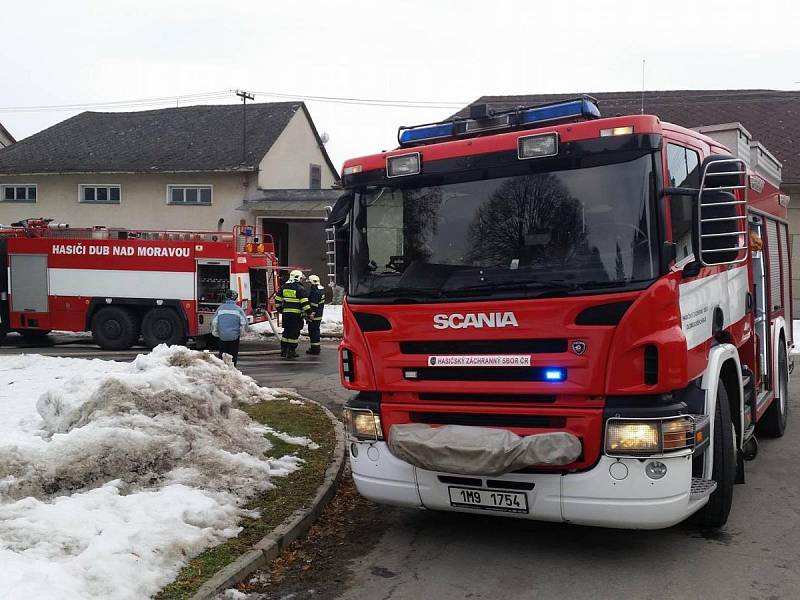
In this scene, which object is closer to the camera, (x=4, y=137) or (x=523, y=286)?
(x=523, y=286)

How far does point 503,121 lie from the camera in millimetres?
5500

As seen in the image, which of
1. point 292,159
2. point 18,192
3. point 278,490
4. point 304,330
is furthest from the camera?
point 292,159

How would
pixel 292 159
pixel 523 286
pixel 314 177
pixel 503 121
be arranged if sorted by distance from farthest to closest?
pixel 314 177 < pixel 292 159 < pixel 503 121 < pixel 523 286

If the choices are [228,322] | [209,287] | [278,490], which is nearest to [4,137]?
[209,287]

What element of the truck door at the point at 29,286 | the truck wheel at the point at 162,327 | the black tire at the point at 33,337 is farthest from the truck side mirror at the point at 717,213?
the black tire at the point at 33,337

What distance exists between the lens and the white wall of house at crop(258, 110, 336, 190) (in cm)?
3054

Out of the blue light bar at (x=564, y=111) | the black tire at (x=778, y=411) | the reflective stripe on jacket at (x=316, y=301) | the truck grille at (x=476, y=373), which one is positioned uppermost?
the blue light bar at (x=564, y=111)

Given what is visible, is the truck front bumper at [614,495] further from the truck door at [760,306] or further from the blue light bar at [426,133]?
the truck door at [760,306]

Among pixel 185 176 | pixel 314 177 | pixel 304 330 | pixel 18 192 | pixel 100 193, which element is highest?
pixel 314 177

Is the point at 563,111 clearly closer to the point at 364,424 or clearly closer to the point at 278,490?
the point at 364,424

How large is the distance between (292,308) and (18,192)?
21782 mm

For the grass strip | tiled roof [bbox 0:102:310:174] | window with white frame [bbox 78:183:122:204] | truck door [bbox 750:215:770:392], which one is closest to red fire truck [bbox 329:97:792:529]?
the grass strip

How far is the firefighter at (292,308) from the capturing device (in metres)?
15.9

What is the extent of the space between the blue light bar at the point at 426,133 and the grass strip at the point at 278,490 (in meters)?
2.93
